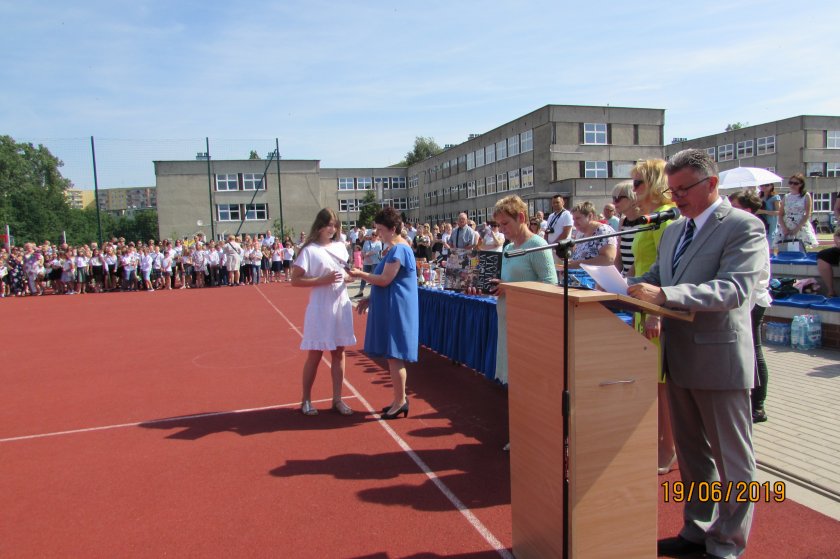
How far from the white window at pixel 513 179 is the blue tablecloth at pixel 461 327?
44.7 metres

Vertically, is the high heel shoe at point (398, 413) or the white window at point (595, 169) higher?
the white window at point (595, 169)

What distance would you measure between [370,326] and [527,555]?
293 centimetres

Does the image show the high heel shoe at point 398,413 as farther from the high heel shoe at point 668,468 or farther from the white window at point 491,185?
the white window at point 491,185

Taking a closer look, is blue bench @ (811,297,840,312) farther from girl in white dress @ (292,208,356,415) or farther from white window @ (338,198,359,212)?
white window @ (338,198,359,212)

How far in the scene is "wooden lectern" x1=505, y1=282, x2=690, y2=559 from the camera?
2588mm

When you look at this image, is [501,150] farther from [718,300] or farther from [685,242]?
[718,300]

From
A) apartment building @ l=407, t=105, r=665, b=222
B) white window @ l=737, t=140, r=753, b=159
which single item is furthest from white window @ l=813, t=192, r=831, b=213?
apartment building @ l=407, t=105, r=665, b=222

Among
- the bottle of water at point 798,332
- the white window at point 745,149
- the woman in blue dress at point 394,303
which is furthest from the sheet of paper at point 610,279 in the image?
the white window at point 745,149

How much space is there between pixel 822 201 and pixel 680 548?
60.4m

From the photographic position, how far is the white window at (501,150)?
5366 cm

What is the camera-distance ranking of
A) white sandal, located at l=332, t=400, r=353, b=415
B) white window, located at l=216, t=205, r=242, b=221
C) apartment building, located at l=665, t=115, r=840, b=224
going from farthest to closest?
white window, located at l=216, t=205, r=242, b=221 → apartment building, located at l=665, t=115, r=840, b=224 → white sandal, located at l=332, t=400, r=353, b=415

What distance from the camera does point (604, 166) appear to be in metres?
47.5

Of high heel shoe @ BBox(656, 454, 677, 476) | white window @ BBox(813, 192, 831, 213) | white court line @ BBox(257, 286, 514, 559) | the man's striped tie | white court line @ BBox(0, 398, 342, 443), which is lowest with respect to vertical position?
white court line @ BBox(0, 398, 342, 443)
